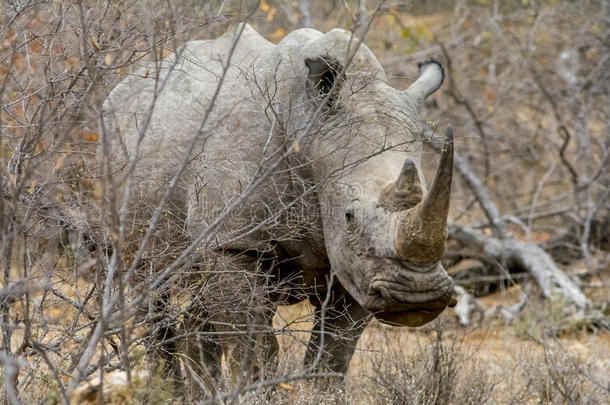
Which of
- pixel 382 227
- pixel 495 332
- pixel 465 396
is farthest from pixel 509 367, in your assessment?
pixel 382 227

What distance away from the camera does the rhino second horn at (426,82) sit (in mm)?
5371

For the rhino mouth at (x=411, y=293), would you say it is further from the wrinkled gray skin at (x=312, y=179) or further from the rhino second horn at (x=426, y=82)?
the rhino second horn at (x=426, y=82)

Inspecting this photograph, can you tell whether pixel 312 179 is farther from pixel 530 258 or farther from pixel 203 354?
pixel 530 258

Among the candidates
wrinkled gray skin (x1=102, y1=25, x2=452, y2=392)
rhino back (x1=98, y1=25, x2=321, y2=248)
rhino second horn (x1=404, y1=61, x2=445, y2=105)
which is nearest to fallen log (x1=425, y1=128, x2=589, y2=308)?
rhino second horn (x1=404, y1=61, x2=445, y2=105)

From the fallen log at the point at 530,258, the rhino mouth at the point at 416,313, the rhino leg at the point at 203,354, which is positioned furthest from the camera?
the fallen log at the point at 530,258

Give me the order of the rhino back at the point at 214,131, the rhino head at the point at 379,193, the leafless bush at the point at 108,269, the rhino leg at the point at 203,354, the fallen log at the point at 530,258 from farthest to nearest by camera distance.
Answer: the fallen log at the point at 530,258
the rhino leg at the point at 203,354
the rhino back at the point at 214,131
the rhino head at the point at 379,193
the leafless bush at the point at 108,269

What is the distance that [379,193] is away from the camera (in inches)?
179

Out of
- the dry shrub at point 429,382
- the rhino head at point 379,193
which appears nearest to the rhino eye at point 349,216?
the rhino head at point 379,193

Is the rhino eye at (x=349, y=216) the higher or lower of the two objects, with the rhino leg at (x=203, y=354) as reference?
higher

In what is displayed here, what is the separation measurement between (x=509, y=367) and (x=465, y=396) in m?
1.13

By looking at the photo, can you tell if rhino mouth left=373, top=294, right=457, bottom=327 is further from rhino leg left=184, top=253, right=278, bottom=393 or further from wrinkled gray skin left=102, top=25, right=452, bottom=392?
rhino leg left=184, top=253, right=278, bottom=393

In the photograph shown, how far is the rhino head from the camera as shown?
13.7 ft

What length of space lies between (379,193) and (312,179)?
2.11ft

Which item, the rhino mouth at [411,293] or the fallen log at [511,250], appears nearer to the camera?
the rhino mouth at [411,293]
